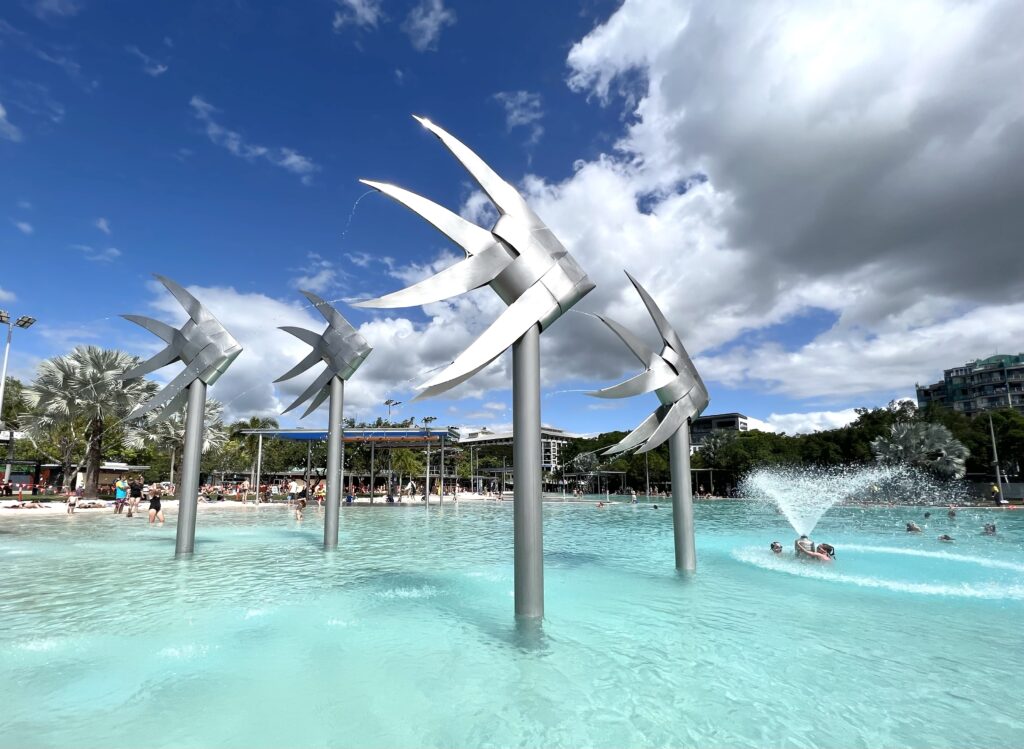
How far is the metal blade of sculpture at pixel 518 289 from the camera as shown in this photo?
20.1 feet

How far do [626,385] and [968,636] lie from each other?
4.92 m

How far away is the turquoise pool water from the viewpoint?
3.95 m

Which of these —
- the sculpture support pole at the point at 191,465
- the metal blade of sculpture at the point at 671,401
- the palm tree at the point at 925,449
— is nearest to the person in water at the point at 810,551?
the metal blade of sculpture at the point at 671,401

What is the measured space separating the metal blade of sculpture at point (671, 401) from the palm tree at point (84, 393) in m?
29.9

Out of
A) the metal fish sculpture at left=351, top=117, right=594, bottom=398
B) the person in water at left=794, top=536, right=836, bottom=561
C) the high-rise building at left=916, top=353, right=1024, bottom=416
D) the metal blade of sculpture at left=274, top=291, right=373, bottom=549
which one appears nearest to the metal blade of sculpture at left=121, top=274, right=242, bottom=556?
the metal blade of sculpture at left=274, top=291, right=373, bottom=549

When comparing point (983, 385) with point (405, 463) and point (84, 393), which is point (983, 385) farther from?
point (84, 393)

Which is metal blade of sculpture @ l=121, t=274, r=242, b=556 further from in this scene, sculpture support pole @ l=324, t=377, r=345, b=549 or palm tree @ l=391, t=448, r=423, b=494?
palm tree @ l=391, t=448, r=423, b=494

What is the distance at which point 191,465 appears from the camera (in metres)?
11.5

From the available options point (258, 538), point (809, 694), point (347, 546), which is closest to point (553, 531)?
point (347, 546)

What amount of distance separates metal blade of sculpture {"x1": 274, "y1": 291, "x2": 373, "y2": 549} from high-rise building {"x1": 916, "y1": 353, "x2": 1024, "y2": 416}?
11322 cm

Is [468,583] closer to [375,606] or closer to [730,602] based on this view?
[375,606]

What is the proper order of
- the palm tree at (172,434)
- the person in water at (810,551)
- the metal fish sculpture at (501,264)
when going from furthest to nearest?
the palm tree at (172,434), the person in water at (810,551), the metal fish sculpture at (501,264)

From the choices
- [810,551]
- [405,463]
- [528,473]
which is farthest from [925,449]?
[528,473]

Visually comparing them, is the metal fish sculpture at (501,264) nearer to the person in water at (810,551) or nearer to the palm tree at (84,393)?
the person in water at (810,551)
